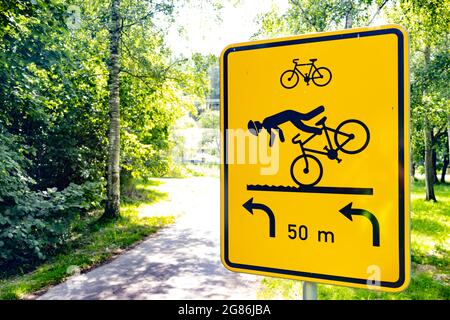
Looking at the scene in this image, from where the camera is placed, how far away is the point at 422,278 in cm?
632

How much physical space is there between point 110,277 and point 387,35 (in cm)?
603

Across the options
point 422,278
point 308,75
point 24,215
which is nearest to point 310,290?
point 308,75

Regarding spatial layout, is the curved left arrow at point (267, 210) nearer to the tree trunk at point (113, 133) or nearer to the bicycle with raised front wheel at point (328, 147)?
the bicycle with raised front wheel at point (328, 147)

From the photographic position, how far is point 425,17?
8.98m

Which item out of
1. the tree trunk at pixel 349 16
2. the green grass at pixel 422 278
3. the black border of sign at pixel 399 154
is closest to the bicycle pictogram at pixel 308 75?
the black border of sign at pixel 399 154

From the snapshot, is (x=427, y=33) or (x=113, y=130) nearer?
(x=427, y=33)

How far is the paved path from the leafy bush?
3.88 ft

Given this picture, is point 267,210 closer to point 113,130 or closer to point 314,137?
point 314,137

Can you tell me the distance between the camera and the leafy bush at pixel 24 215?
6109mm

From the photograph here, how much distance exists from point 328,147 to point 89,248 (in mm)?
7790

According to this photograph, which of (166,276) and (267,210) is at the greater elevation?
(267,210)

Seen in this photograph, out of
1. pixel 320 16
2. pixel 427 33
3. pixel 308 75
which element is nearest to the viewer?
pixel 308 75

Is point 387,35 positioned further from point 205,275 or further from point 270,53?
point 205,275

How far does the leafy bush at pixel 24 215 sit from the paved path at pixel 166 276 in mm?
1183
